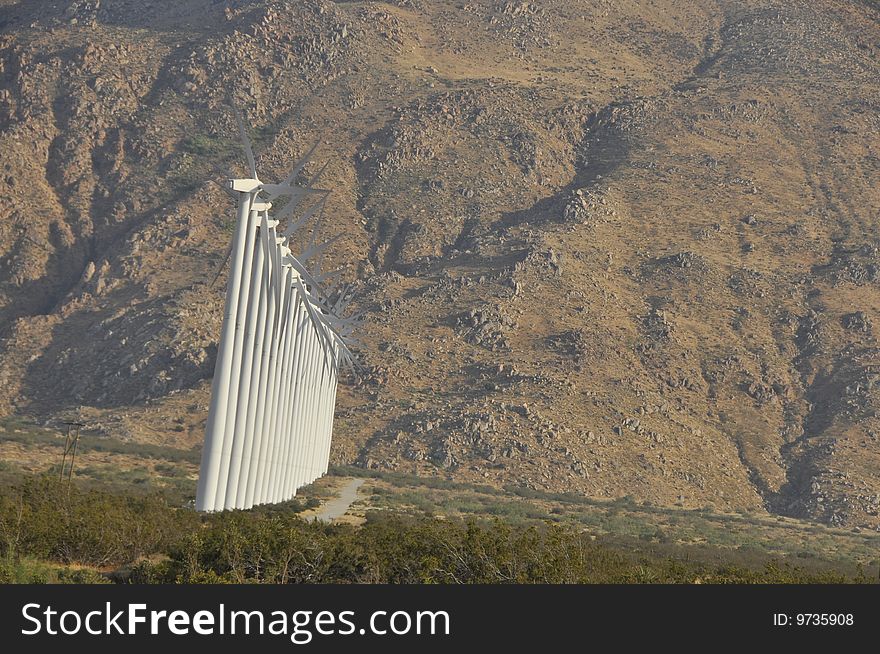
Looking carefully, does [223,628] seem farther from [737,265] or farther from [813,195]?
[813,195]

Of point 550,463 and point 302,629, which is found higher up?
point 550,463

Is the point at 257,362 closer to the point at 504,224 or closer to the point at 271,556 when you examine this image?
the point at 271,556

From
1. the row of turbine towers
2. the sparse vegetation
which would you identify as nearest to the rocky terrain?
the row of turbine towers

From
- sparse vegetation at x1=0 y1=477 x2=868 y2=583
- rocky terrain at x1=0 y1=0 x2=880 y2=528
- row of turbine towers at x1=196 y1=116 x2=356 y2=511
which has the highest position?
rocky terrain at x1=0 y1=0 x2=880 y2=528

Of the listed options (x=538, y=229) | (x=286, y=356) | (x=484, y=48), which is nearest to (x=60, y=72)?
(x=484, y=48)

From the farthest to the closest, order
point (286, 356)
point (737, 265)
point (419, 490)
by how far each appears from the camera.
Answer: point (737, 265), point (419, 490), point (286, 356)

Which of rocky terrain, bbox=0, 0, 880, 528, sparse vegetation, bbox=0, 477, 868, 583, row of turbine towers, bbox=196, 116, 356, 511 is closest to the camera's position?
sparse vegetation, bbox=0, 477, 868, 583

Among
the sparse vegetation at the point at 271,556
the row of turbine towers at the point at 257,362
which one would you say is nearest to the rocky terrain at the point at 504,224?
the row of turbine towers at the point at 257,362

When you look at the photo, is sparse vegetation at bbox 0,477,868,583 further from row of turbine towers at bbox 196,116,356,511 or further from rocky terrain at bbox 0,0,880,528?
rocky terrain at bbox 0,0,880,528
